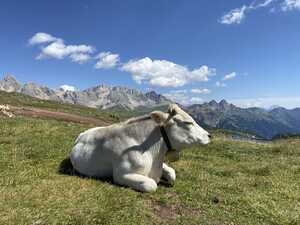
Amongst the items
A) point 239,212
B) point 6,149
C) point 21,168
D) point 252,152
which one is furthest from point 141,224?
point 252,152

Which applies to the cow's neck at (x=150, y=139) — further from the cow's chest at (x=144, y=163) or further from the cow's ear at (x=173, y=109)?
the cow's ear at (x=173, y=109)

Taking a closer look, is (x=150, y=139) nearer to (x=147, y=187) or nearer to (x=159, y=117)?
(x=159, y=117)

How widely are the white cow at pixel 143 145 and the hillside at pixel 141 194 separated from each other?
51 centimetres

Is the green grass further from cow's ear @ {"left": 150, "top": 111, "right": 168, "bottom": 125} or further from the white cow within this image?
cow's ear @ {"left": 150, "top": 111, "right": 168, "bottom": 125}

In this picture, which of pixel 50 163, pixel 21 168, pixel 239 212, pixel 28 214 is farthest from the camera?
pixel 50 163

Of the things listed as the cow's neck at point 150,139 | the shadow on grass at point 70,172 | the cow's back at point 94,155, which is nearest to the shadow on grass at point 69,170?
the shadow on grass at point 70,172

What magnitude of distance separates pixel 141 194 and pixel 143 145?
1.67m

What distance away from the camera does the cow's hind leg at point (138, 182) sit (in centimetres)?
1293

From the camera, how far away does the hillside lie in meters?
10.7

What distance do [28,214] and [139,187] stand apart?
3.88 meters

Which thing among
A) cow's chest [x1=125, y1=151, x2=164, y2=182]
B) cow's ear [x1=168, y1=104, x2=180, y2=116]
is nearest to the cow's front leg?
cow's chest [x1=125, y1=151, x2=164, y2=182]

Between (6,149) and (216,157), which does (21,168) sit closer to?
(6,149)

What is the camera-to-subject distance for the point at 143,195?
1261 cm

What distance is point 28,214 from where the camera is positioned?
10148 millimetres
